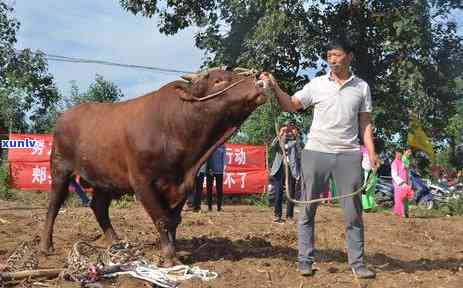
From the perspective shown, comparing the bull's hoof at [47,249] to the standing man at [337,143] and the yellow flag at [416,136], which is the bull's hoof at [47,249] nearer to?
the standing man at [337,143]

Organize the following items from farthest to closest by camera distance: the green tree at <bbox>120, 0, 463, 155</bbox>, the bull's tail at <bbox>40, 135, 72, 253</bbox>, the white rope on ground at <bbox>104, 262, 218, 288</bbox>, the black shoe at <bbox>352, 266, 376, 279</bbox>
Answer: the green tree at <bbox>120, 0, 463, 155</bbox>
the bull's tail at <bbox>40, 135, 72, 253</bbox>
the black shoe at <bbox>352, 266, 376, 279</bbox>
the white rope on ground at <bbox>104, 262, 218, 288</bbox>

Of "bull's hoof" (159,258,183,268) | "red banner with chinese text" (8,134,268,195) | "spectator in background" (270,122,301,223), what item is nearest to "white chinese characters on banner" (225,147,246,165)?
"red banner with chinese text" (8,134,268,195)

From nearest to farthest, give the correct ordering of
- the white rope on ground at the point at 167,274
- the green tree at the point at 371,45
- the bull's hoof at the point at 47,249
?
the white rope on ground at the point at 167,274
the bull's hoof at the point at 47,249
the green tree at the point at 371,45

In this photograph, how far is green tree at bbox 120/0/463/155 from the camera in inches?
639

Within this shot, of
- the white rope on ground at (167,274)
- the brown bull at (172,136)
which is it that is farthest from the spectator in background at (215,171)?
the white rope on ground at (167,274)

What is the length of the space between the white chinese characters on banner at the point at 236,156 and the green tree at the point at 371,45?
2.34 meters

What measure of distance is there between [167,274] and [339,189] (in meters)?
1.72

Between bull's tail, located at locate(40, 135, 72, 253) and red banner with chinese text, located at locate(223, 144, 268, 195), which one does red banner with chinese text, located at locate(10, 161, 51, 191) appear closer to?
red banner with chinese text, located at locate(223, 144, 268, 195)

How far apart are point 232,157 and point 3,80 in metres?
7.10

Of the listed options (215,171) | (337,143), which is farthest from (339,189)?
(215,171)

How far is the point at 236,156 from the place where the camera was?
1852 centimetres

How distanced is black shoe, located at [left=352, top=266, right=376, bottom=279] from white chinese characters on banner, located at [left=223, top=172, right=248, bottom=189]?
1256 centimetres

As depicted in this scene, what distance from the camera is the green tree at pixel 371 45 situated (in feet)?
53.2

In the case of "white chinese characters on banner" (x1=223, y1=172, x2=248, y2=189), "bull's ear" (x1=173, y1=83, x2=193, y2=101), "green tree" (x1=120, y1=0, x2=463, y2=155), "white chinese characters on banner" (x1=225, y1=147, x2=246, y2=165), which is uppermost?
"green tree" (x1=120, y1=0, x2=463, y2=155)
